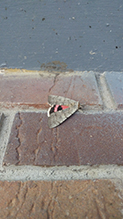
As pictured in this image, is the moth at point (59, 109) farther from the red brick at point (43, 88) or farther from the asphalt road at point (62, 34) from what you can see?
the asphalt road at point (62, 34)

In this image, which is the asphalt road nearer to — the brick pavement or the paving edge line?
the brick pavement

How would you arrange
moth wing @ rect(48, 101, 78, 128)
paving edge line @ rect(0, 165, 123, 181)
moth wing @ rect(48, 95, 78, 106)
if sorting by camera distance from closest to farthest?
paving edge line @ rect(0, 165, 123, 181) → moth wing @ rect(48, 101, 78, 128) → moth wing @ rect(48, 95, 78, 106)

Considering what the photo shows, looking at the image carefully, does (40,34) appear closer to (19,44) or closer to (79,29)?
(19,44)

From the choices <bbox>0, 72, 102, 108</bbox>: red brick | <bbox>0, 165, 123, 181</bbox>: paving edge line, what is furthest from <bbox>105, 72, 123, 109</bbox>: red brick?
<bbox>0, 165, 123, 181</bbox>: paving edge line

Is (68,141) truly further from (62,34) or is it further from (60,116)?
(62,34)

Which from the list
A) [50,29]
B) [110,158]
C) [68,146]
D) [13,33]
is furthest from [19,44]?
[110,158]

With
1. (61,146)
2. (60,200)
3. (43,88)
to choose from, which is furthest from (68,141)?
(43,88)

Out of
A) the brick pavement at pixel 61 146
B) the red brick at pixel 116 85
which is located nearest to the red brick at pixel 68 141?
the brick pavement at pixel 61 146
